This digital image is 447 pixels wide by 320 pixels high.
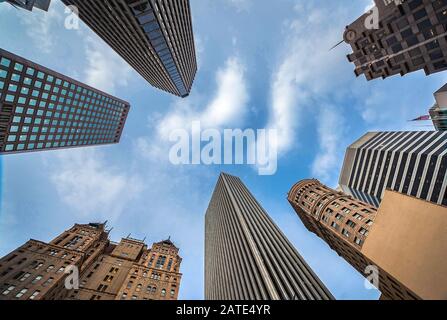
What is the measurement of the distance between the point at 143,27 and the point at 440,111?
264ft

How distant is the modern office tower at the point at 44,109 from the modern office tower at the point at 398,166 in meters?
106

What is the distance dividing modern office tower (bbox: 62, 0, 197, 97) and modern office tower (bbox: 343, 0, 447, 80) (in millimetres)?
38059

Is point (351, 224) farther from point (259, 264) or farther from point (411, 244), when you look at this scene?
point (411, 244)

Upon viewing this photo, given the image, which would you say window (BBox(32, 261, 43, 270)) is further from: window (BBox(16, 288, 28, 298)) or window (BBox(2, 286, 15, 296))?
window (BBox(2, 286, 15, 296))

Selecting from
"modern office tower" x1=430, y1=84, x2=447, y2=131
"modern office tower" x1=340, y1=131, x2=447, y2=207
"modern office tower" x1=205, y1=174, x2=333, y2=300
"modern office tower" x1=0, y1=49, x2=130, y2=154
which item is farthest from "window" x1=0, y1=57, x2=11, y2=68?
"modern office tower" x1=340, y1=131, x2=447, y2=207

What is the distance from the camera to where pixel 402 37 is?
107 feet

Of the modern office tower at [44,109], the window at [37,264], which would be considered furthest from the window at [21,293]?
the modern office tower at [44,109]

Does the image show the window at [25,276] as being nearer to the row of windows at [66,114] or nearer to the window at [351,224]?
the row of windows at [66,114]

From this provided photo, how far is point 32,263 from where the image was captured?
1972 inches

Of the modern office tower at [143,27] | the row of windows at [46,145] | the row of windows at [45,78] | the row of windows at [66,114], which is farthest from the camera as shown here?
the row of windows at [66,114]

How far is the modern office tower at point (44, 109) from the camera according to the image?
56.8 meters

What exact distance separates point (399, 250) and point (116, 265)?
82.5 m

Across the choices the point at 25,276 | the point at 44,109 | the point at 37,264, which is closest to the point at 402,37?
the point at 25,276

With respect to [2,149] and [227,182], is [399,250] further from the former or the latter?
[227,182]
